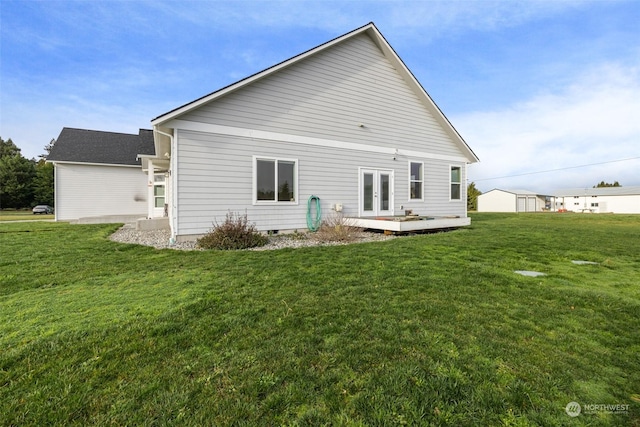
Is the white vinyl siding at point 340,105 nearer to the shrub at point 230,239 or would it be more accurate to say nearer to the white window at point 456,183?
the white window at point 456,183

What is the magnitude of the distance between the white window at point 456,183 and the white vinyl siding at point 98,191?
19638 mm

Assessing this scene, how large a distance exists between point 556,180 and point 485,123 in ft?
180

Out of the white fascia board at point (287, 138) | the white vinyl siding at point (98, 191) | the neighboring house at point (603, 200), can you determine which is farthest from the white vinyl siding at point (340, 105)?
the neighboring house at point (603, 200)

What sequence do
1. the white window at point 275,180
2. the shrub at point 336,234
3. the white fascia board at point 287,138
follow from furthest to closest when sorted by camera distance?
the white window at point 275,180 < the shrub at point 336,234 < the white fascia board at point 287,138

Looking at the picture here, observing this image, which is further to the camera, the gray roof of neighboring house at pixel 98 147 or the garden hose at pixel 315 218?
the gray roof of neighboring house at pixel 98 147

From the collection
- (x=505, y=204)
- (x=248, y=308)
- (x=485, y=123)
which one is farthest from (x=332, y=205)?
(x=505, y=204)

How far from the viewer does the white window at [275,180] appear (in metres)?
9.16

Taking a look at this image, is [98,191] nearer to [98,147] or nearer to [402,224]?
[98,147]

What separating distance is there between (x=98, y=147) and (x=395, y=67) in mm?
20279

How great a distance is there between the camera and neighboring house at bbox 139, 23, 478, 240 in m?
8.31

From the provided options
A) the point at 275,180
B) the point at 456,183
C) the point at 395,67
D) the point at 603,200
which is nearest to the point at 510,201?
the point at 603,200

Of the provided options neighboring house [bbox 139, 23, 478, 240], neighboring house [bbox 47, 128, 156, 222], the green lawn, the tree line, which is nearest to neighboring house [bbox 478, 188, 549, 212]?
neighboring house [bbox 139, 23, 478, 240]

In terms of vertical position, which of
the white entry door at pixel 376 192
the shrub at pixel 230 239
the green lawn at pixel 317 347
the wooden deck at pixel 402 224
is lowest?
the green lawn at pixel 317 347

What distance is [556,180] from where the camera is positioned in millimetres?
61969
